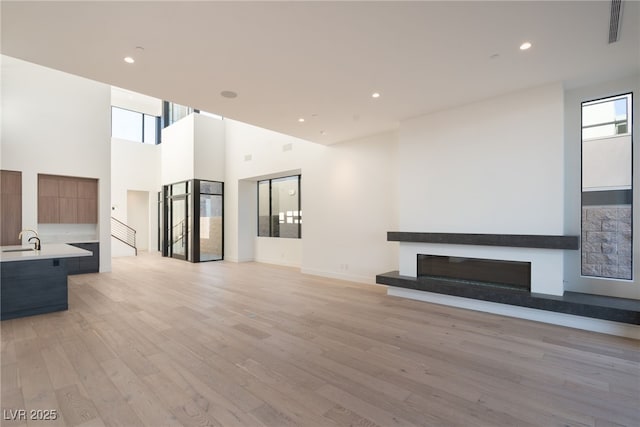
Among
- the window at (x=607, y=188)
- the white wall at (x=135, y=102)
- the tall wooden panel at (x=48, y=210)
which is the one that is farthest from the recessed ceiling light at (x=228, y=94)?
the white wall at (x=135, y=102)

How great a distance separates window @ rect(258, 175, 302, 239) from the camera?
8586 mm

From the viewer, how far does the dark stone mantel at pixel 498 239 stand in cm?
374

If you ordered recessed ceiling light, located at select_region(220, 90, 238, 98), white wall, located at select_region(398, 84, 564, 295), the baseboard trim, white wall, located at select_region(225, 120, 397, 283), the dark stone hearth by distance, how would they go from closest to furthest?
the dark stone hearth < the baseboard trim < white wall, located at select_region(398, 84, 564, 295) < recessed ceiling light, located at select_region(220, 90, 238, 98) < white wall, located at select_region(225, 120, 397, 283)

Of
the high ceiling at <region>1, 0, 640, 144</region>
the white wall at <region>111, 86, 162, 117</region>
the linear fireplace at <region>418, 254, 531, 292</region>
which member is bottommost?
the linear fireplace at <region>418, 254, 531, 292</region>

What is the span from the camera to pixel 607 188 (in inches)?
155

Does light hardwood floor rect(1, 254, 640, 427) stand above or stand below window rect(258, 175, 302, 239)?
below

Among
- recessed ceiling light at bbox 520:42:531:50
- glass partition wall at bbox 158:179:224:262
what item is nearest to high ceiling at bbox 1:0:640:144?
recessed ceiling light at bbox 520:42:531:50

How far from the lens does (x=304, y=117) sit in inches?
204

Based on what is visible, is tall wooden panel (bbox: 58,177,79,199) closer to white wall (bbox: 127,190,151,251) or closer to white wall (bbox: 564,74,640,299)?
white wall (bbox: 127,190,151,251)

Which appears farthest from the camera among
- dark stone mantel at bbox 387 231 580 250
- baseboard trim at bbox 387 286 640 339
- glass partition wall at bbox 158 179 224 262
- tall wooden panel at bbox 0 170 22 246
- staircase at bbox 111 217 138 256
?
staircase at bbox 111 217 138 256

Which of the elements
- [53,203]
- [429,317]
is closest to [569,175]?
[429,317]

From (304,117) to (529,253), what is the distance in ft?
13.3

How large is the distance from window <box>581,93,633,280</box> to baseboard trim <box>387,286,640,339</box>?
78 centimetres

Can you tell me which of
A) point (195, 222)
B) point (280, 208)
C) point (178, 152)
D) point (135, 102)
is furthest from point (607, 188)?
point (135, 102)
